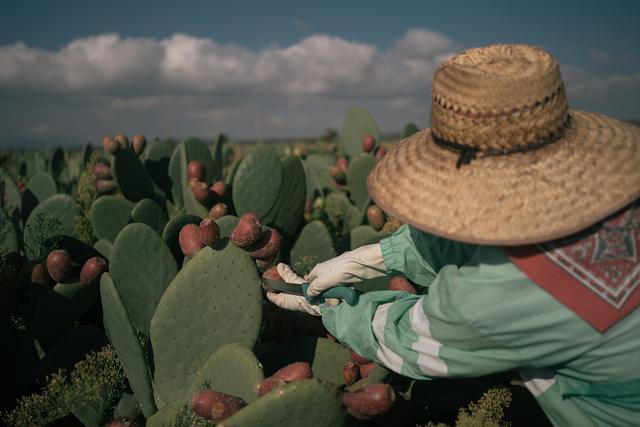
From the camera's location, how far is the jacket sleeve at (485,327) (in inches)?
35.3

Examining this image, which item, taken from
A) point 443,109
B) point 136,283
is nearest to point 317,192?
point 136,283

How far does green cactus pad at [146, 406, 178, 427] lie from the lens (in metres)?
1.28

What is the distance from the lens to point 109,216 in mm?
2154

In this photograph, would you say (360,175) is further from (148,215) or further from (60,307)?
(60,307)

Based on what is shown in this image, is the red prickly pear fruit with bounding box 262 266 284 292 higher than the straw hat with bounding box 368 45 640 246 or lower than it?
lower

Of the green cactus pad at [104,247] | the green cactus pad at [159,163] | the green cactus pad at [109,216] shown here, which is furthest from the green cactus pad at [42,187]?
the green cactus pad at [104,247]

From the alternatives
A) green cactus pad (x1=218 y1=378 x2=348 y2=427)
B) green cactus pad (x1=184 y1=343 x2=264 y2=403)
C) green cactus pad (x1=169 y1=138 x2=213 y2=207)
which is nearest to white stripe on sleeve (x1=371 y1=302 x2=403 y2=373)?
green cactus pad (x1=218 y1=378 x2=348 y2=427)

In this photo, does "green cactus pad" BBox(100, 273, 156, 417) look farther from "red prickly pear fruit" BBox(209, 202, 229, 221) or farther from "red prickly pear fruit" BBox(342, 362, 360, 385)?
"red prickly pear fruit" BBox(209, 202, 229, 221)

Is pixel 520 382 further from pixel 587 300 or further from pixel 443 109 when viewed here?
pixel 443 109

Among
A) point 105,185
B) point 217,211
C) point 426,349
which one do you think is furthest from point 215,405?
point 105,185

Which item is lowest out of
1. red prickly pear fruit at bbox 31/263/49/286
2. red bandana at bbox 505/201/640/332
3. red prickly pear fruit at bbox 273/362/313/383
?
red prickly pear fruit at bbox 31/263/49/286

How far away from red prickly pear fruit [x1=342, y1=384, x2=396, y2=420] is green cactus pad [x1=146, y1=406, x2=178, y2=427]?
1.52ft

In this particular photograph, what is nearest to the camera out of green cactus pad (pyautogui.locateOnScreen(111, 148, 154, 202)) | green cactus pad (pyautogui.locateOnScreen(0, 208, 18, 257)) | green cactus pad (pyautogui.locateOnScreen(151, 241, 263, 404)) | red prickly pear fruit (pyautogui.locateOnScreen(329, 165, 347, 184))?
green cactus pad (pyautogui.locateOnScreen(151, 241, 263, 404))

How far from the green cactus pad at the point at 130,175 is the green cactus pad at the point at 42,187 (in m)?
0.49
